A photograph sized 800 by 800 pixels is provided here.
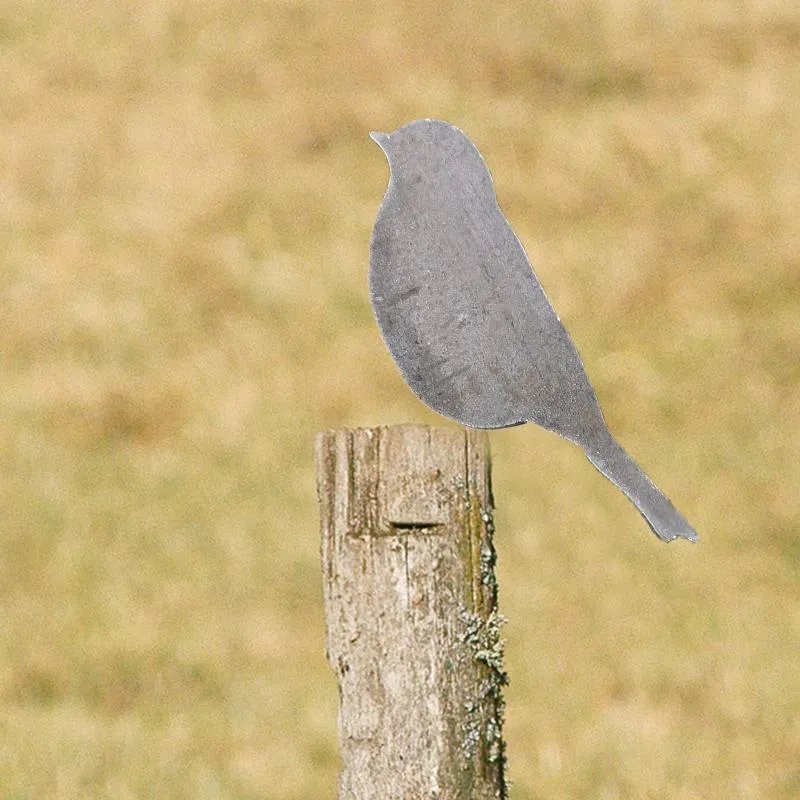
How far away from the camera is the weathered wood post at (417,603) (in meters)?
2.33

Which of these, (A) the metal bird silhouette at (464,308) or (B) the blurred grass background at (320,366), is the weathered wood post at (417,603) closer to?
(A) the metal bird silhouette at (464,308)

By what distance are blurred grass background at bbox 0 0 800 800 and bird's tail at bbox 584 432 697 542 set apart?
2.22 m

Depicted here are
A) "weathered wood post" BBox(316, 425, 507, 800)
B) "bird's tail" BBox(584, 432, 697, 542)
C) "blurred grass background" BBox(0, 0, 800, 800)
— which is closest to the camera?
"bird's tail" BBox(584, 432, 697, 542)

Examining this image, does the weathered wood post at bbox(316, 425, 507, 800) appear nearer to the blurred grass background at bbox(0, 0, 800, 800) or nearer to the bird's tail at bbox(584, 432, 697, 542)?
the bird's tail at bbox(584, 432, 697, 542)

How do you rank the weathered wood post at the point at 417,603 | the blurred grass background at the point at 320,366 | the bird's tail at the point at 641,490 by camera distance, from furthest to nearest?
the blurred grass background at the point at 320,366
the weathered wood post at the point at 417,603
the bird's tail at the point at 641,490

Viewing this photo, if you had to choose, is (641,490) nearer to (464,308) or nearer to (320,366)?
(464,308)

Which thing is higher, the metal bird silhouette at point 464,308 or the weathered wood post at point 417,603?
the metal bird silhouette at point 464,308

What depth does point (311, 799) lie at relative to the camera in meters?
4.29

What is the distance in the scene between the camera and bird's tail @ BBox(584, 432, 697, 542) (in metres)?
2.17

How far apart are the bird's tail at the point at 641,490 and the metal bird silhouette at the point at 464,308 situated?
20mm

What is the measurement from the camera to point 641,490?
2.24 m

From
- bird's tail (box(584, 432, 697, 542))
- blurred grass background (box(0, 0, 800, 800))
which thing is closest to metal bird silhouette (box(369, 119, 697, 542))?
bird's tail (box(584, 432, 697, 542))

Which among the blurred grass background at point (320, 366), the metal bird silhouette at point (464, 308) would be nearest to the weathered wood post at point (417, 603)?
the metal bird silhouette at point (464, 308)

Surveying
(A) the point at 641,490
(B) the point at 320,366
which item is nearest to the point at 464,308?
(A) the point at 641,490
